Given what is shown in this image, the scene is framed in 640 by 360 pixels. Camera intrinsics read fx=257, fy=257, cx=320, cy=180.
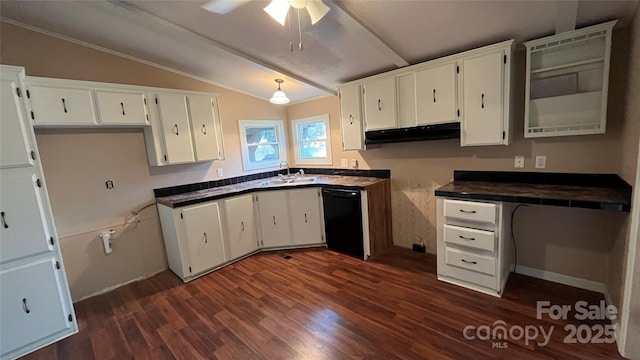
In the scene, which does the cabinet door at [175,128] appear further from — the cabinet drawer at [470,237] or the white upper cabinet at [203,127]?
the cabinet drawer at [470,237]

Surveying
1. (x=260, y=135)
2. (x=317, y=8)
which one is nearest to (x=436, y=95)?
(x=317, y=8)

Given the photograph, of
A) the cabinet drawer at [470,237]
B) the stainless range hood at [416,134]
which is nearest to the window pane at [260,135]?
the stainless range hood at [416,134]

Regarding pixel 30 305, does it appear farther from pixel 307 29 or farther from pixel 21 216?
pixel 307 29

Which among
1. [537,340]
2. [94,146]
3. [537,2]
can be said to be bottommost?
[537,340]

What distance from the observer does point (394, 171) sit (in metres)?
3.31

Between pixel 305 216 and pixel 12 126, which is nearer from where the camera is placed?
pixel 12 126

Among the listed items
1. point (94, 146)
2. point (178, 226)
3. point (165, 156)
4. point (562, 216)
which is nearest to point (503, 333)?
point (562, 216)

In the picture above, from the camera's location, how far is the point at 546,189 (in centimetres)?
211

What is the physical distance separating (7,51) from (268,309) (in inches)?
125

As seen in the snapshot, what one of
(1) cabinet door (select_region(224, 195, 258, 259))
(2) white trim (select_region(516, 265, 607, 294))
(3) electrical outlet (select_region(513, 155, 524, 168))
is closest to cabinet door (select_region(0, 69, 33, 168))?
(1) cabinet door (select_region(224, 195, 258, 259))

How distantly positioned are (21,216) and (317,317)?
2.40m

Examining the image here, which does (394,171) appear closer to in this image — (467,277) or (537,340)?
(467,277)

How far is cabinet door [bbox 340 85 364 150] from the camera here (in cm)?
315

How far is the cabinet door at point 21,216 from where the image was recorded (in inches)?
74.0
